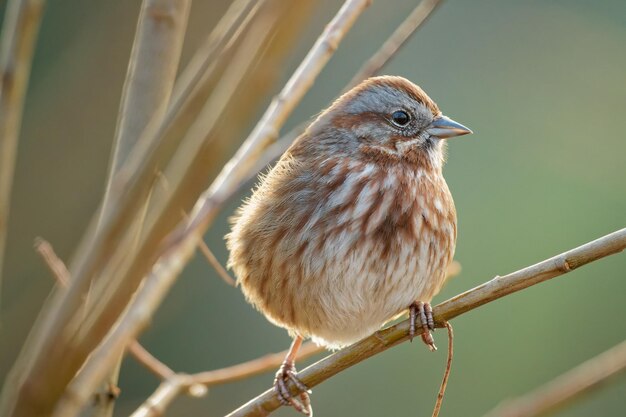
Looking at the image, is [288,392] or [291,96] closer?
[291,96]

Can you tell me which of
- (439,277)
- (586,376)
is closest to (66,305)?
(586,376)

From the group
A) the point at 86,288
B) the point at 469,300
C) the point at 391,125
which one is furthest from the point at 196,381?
the point at 86,288

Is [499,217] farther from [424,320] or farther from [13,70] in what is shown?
[13,70]

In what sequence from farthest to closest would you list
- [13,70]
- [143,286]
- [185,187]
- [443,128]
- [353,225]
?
[443,128] < [353,225] < [13,70] < [143,286] < [185,187]

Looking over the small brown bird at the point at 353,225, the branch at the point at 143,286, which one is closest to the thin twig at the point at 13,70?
the branch at the point at 143,286

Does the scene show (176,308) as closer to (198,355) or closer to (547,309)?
(198,355)

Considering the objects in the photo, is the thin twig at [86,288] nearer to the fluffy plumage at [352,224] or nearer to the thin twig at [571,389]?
the thin twig at [571,389]
